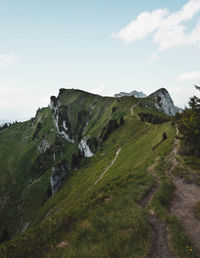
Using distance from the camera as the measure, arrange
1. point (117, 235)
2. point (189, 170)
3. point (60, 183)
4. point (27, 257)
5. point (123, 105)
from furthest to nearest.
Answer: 1. point (123, 105)
2. point (60, 183)
3. point (189, 170)
4. point (27, 257)
5. point (117, 235)

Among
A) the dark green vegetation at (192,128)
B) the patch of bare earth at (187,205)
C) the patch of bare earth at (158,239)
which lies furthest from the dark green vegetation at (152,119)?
the patch of bare earth at (158,239)

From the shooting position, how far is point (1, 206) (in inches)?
4515

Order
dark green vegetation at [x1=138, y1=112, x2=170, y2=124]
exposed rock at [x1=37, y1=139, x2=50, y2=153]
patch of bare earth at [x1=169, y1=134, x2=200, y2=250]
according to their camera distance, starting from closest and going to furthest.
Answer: patch of bare earth at [x1=169, y1=134, x2=200, y2=250] → dark green vegetation at [x1=138, y1=112, x2=170, y2=124] → exposed rock at [x1=37, y1=139, x2=50, y2=153]

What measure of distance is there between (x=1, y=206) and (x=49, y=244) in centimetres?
13490

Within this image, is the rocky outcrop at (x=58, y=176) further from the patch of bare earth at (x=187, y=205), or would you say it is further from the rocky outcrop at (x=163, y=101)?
the rocky outcrop at (x=163, y=101)

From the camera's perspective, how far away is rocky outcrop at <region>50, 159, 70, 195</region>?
96012 mm

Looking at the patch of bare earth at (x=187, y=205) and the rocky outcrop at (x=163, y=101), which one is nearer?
the patch of bare earth at (x=187, y=205)

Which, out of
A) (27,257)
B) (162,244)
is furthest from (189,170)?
(27,257)

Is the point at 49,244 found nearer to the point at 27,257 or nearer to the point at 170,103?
the point at 27,257

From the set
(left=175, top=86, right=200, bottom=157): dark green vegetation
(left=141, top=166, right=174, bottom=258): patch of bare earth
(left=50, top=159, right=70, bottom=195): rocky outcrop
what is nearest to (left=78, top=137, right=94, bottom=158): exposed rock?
(left=50, top=159, right=70, bottom=195): rocky outcrop

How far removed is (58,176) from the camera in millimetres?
98438

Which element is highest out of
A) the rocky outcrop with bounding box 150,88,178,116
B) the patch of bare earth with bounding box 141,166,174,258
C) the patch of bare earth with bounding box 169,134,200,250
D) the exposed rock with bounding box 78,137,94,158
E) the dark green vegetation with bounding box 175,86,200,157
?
the rocky outcrop with bounding box 150,88,178,116

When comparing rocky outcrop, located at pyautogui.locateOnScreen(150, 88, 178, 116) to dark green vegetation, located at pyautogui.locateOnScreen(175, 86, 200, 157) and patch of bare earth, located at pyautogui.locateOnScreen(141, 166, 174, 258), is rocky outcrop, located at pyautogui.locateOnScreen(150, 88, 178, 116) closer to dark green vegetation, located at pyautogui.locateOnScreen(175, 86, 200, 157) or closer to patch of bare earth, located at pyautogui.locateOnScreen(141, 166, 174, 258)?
dark green vegetation, located at pyautogui.locateOnScreen(175, 86, 200, 157)

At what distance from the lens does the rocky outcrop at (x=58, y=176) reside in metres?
96.0
